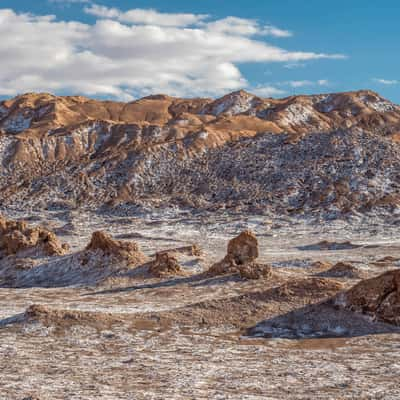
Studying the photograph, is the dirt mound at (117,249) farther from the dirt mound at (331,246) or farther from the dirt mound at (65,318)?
the dirt mound at (331,246)

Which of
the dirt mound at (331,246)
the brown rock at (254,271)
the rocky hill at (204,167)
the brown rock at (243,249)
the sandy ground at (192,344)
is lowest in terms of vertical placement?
the sandy ground at (192,344)

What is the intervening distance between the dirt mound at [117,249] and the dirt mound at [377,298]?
41.0 feet

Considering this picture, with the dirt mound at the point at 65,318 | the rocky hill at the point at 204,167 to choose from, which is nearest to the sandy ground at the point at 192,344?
the dirt mound at the point at 65,318

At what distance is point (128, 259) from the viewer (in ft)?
90.1

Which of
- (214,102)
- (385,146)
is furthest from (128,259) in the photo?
(214,102)

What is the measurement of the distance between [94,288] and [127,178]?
4564 cm

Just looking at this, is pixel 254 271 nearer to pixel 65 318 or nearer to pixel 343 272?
pixel 343 272

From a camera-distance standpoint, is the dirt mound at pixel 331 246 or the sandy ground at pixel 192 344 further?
the dirt mound at pixel 331 246

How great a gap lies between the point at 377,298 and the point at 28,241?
21781mm

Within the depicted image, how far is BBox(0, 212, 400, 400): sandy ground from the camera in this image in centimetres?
1061

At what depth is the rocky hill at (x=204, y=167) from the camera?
61.0m

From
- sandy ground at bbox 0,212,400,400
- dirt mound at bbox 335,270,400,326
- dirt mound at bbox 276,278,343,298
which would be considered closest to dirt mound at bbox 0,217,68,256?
sandy ground at bbox 0,212,400,400

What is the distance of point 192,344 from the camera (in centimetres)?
1457

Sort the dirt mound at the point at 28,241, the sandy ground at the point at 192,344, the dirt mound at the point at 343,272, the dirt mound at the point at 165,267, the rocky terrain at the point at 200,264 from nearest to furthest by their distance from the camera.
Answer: the sandy ground at the point at 192,344
the rocky terrain at the point at 200,264
the dirt mound at the point at 343,272
the dirt mound at the point at 165,267
the dirt mound at the point at 28,241
